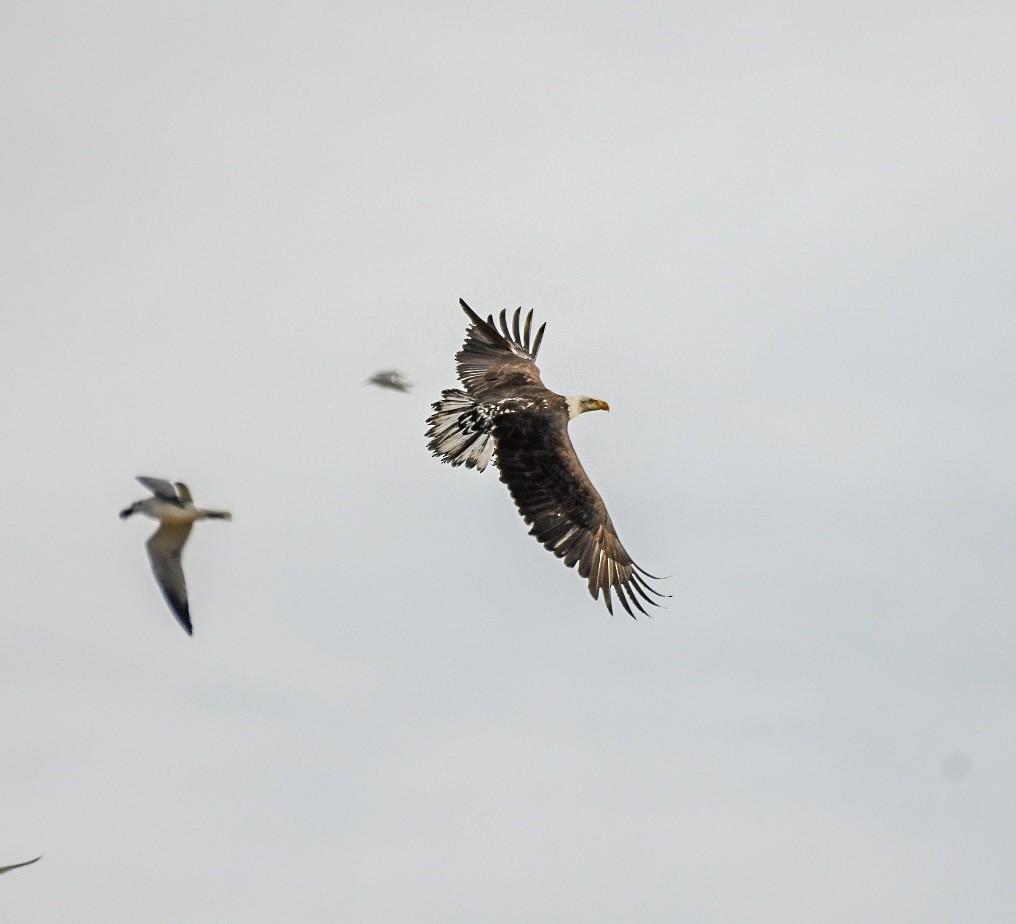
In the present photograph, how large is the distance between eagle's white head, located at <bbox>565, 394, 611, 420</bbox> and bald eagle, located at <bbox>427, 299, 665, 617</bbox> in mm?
65

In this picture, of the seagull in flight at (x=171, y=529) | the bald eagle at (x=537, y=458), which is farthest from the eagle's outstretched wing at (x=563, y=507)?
the seagull in flight at (x=171, y=529)

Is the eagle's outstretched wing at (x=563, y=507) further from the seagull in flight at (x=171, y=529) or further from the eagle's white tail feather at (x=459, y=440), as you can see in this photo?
the seagull in flight at (x=171, y=529)

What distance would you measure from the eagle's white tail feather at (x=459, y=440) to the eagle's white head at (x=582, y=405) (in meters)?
1.73

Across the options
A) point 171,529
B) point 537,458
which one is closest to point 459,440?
point 537,458

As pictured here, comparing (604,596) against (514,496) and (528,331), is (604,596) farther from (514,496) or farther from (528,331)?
(528,331)

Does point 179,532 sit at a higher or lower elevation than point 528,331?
lower

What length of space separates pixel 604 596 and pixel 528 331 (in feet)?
18.9

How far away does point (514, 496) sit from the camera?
1139 inches

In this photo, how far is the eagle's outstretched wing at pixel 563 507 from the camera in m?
28.6

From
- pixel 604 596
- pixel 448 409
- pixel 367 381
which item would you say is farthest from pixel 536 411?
pixel 367 381

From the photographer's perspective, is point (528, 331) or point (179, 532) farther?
point (528, 331)

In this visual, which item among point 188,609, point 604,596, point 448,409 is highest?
point 448,409

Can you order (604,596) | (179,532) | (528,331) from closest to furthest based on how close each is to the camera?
(179,532), (604,596), (528,331)

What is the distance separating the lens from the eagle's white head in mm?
30938
